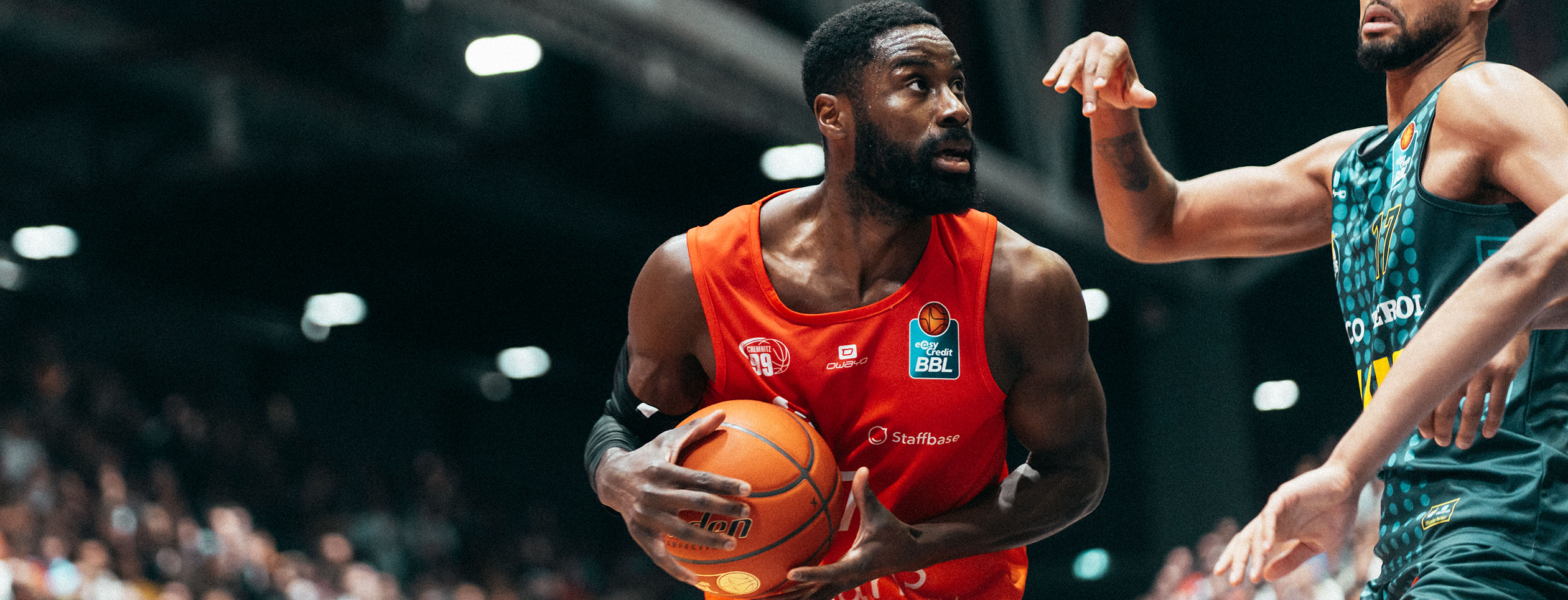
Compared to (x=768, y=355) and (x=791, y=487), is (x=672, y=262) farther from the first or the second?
(x=791, y=487)

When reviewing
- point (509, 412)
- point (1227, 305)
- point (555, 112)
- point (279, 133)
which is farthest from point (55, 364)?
point (1227, 305)

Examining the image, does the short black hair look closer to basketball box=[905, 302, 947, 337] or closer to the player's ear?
the player's ear

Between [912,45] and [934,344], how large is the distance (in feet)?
2.15

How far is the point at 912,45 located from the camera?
310 cm

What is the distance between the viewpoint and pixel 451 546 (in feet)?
55.7

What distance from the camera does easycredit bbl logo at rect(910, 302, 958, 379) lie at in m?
3.09

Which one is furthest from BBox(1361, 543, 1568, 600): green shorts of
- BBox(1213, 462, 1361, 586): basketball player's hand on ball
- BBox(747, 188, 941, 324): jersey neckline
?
BBox(747, 188, 941, 324): jersey neckline

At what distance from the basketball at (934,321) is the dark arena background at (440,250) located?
342 cm

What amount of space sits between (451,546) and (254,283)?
4283 millimetres

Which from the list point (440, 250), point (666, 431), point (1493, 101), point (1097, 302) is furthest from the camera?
point (1097, 302)

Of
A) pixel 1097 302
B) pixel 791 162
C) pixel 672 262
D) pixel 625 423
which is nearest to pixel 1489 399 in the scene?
pixel 672 262

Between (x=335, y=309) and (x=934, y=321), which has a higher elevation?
(x=335, y=309)

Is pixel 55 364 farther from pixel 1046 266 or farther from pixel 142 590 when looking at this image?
pixel 1046 266

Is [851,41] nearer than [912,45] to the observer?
No
